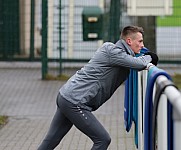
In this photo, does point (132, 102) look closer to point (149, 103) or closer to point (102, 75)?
point (102, 75)

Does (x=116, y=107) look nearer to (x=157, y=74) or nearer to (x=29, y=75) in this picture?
(x=29, y=75)

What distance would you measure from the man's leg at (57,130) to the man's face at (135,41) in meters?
1.00

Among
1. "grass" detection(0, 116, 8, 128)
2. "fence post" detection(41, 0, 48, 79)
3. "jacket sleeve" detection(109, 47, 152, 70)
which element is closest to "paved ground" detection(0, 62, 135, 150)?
"grass" detection(0, 116, 8, 128)

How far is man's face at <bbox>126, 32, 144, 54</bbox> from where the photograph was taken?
6.59 meters

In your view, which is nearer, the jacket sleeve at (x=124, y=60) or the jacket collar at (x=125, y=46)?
the jacket sleeve at (x=124, y=60)

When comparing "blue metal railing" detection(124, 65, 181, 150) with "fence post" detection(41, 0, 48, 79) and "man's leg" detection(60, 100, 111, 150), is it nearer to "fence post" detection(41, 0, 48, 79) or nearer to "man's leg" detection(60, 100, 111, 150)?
"man's leg" detection(60, 100, 111, 150)

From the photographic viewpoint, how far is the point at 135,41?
6633mm

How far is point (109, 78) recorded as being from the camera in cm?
654

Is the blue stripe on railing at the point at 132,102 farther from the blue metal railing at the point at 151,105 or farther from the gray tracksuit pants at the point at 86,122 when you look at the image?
the gray tracksuit pants at the point at 86,122

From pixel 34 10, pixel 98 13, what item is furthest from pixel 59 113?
pixel 34 10

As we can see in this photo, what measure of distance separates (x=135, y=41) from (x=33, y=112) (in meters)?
5.92

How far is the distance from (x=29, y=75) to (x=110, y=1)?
2.67 metres

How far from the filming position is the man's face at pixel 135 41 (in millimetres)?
6590

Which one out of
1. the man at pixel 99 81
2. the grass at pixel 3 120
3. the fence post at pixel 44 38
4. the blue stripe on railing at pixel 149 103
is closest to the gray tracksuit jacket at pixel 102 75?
the man at pixel 99 81
